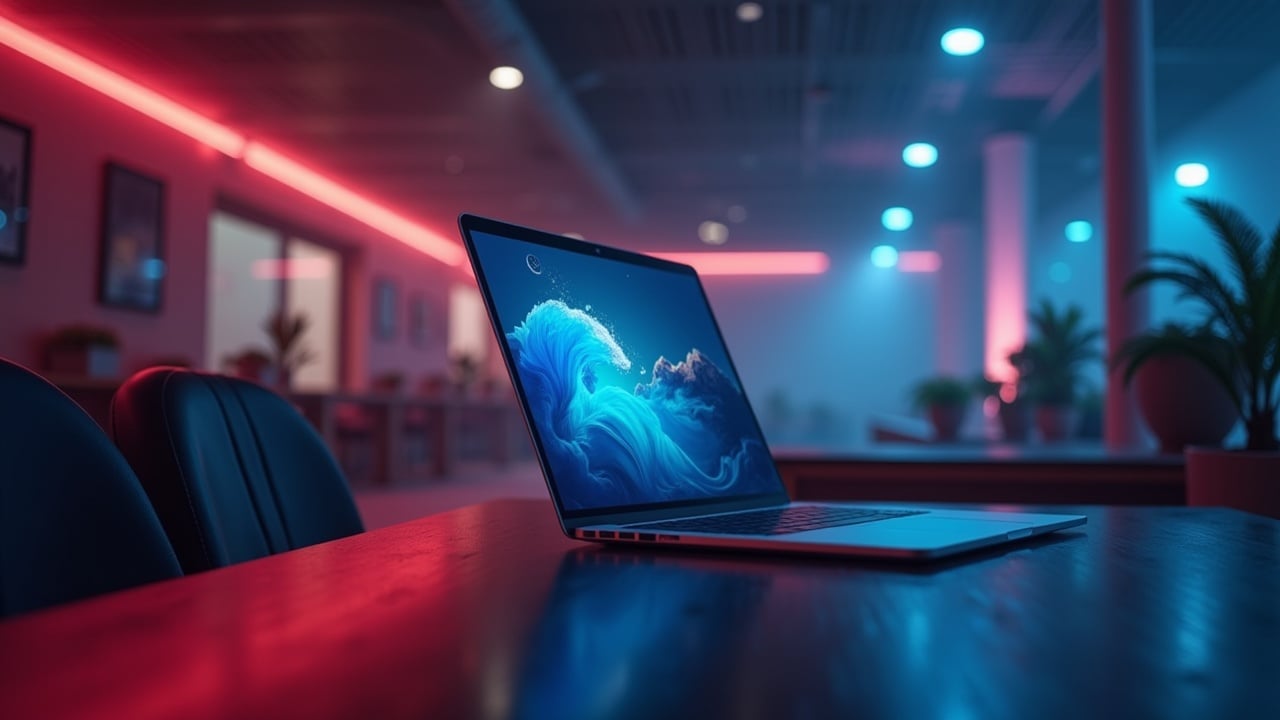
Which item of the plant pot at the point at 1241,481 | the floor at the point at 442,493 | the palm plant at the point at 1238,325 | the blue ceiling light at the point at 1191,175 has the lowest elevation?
the floor at the point at 442,493

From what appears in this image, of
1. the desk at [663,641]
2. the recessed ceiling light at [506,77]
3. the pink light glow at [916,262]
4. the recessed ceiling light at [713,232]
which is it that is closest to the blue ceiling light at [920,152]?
the recessed ceiling light at [506,77]

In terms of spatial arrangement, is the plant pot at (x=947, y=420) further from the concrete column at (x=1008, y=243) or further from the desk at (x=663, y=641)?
the desk at (x=663, y=641)

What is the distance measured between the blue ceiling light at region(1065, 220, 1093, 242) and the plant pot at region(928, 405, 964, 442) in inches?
90.6

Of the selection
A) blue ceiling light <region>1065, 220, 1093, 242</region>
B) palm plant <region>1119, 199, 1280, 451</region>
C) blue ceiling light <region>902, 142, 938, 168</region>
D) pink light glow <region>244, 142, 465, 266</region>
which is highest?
pink light glow <region>244, 142, 465, 266</region>

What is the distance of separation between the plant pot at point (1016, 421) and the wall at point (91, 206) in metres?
5.81

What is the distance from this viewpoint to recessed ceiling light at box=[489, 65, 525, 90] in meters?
5.87

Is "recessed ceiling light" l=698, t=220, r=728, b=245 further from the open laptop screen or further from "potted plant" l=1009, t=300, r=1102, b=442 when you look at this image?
the open laptop screen

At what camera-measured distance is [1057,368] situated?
468 centimetres

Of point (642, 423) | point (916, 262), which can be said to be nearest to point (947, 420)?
point (642, 423)

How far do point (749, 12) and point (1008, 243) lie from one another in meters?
3.24

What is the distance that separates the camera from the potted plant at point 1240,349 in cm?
161

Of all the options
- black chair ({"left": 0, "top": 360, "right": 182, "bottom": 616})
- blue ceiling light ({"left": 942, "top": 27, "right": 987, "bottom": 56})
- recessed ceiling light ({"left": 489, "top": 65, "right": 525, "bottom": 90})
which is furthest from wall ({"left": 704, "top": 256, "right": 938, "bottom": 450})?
black chair ({"left": 0, "top": 360, "right": 182, "bottom": 616})

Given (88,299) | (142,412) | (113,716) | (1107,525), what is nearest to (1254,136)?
(1107,525)

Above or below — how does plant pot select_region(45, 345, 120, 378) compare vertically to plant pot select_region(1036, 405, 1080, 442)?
above
